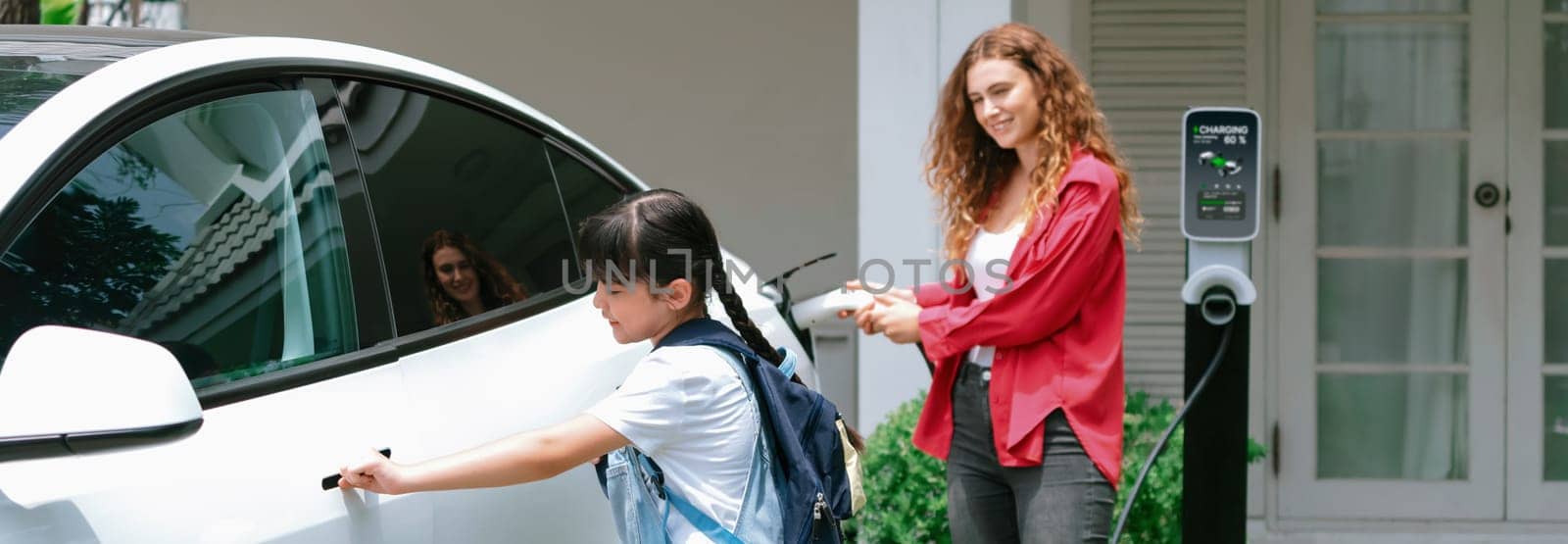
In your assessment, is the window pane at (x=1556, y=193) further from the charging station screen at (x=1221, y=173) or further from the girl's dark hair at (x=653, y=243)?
the girl's dark hair at (x=653, y=243)

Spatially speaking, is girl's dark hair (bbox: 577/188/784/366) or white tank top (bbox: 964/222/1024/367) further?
white tank top (bbox: 964/222/1024/367)

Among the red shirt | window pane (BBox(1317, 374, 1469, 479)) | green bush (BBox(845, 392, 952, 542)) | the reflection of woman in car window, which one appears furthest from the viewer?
window pane (BBox(1317, 374, 1469, 479))

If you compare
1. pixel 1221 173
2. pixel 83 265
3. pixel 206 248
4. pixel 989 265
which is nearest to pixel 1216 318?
pixel 1221 173

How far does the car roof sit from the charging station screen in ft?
5.15

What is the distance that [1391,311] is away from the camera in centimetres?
514

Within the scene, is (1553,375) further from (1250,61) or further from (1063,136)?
(1063,136)

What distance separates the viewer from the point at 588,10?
19.4 ft

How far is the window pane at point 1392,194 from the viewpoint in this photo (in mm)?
5066

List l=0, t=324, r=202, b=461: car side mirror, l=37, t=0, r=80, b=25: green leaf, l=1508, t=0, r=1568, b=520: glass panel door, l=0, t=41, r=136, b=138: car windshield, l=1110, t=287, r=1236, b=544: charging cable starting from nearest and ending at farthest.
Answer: l=0, t=324, r=202, b=461: car side mirror → l=0, t=41, r=136, b=138: car windshield → l=1110, t=287, r=1236, b=544: charging cable → l=1508, t=0, r=1568, b=520: glass panel door → l=37, t=0, r=80, b=25: green leaf

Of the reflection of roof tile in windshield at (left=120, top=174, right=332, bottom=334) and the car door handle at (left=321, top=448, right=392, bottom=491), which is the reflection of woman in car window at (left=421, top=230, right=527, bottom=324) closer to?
the reflection of roof tile in windshield at (left=120, top=174, right=332, bottom=334)

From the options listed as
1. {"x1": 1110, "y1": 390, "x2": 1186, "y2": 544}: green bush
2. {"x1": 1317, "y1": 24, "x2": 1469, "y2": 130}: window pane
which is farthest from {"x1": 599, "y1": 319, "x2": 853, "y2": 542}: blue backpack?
{"x1": 1317, "y1": 24, "x2": 1469, "y2": 130}: window pane

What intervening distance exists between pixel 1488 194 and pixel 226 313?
170 inches

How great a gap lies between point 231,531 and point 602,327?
3.11 ft

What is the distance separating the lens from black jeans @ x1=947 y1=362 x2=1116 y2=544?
8.35ft
